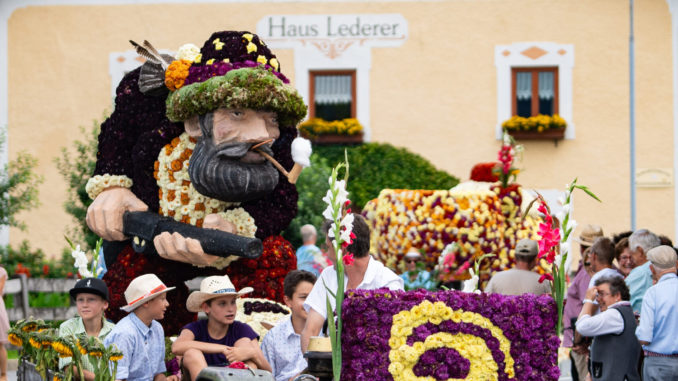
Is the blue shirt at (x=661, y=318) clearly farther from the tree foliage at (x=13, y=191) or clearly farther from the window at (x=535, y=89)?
the window at (x=535, y=89)

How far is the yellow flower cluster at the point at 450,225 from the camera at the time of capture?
11242 mm

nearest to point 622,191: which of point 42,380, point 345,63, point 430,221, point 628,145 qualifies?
point 628,145

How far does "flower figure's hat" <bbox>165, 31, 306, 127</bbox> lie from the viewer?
22.0 feet

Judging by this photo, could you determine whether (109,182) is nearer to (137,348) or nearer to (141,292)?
(141,292)

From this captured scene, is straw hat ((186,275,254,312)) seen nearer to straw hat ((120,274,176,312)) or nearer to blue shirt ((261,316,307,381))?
straw hat ((120,274,176,312))

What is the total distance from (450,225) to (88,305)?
5839 millimetres

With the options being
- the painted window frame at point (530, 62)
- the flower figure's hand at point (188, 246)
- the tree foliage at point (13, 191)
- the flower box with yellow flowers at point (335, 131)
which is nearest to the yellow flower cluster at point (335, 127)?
the flower box with yellow flowers at point (335, 131)

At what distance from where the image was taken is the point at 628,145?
2061cm

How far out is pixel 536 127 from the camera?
20484mm

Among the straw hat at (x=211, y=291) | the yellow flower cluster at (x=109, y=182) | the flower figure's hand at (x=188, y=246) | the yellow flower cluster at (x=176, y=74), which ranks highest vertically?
the yellow flower cluster at (x=176, y=74)

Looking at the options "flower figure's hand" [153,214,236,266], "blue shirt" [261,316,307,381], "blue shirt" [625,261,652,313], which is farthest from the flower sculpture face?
"blue shirt" [625,261,652,313]

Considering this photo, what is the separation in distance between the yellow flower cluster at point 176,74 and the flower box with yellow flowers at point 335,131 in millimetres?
13390

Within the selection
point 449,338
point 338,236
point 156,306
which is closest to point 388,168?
point 156,306

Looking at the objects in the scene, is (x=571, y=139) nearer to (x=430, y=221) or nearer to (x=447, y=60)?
(x=447, y=60)
